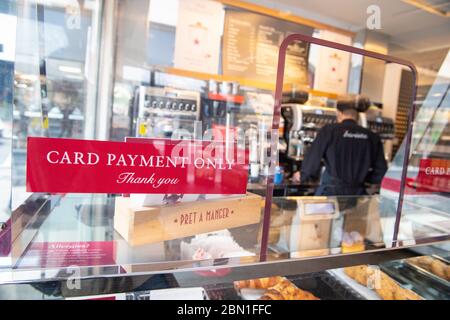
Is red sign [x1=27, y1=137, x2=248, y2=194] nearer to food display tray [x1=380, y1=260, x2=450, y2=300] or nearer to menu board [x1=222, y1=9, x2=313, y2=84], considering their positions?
food display tray [x1=380, y1=260, x2=450, y2=300]

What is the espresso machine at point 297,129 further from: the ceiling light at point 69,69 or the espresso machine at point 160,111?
the ceiling light at point 69,69

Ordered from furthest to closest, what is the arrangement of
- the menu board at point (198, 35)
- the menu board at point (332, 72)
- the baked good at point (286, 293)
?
1. the menu board at point (332, 72)
2. the menu board at point (198, 35)
3. the baked good at point (286, 293)

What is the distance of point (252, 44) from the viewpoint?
3.68 m

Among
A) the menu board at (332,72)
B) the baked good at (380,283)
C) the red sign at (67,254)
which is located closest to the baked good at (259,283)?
the baked good at (380,283)

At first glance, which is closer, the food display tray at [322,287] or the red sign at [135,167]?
the red sign at [135,167]

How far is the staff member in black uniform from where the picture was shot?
2.93 m

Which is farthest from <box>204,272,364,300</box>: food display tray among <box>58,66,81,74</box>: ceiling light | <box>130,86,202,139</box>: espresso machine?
<box>58,66,81,74</box>: ceiling light

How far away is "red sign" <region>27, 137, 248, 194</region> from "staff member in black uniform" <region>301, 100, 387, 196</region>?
2.17 m

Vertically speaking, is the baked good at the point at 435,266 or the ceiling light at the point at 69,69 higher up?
the ceiling light at the point at 69,69

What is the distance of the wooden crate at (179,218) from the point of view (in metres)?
0.93

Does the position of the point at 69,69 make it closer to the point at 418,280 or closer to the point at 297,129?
the point at 297,129
